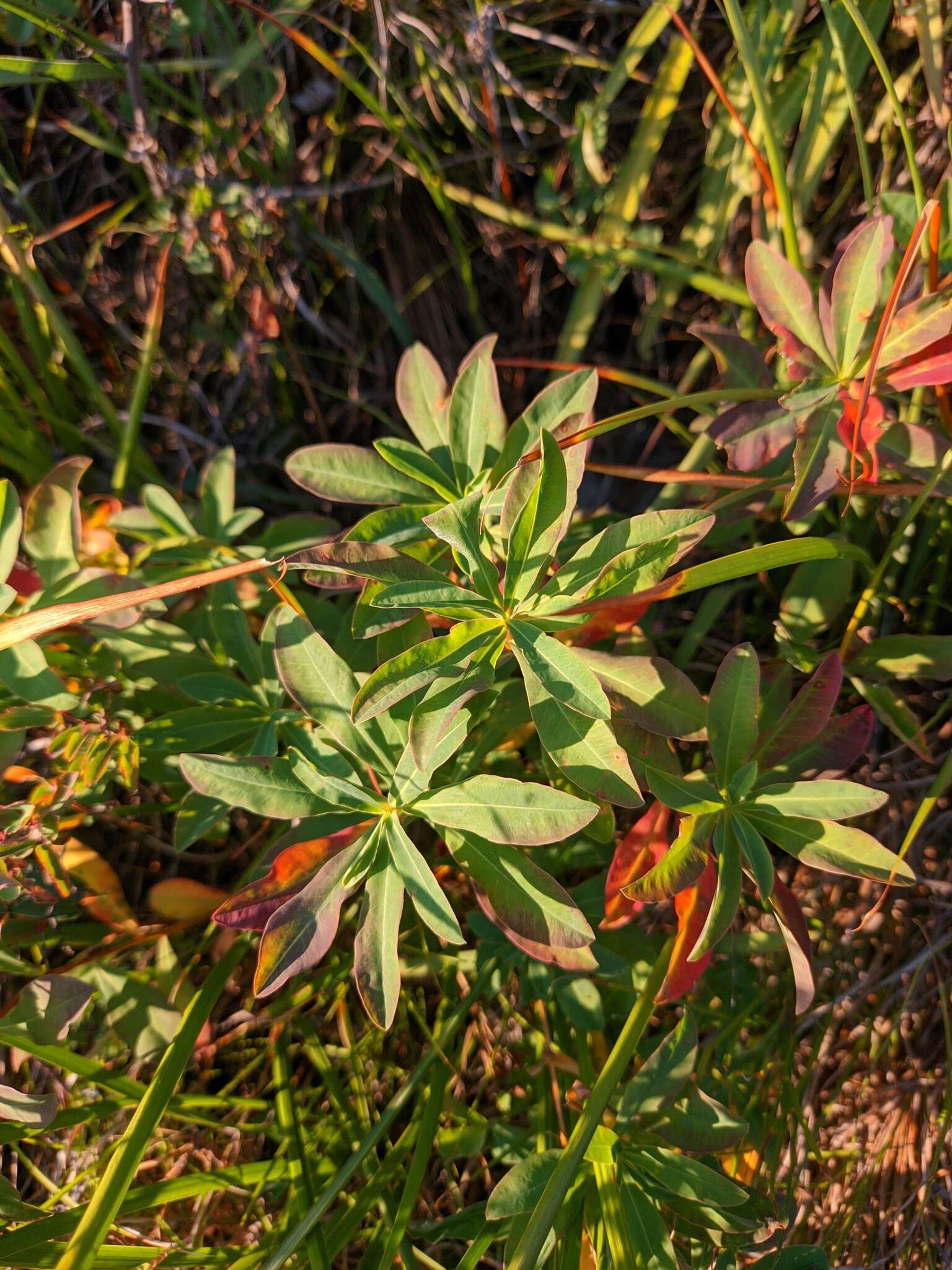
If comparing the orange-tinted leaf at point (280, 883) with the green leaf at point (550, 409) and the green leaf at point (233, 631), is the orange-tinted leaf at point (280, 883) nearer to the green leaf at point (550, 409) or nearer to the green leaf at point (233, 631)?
the green leaf at point (233, 631)

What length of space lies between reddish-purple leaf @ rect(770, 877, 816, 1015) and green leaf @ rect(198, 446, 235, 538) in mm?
1160

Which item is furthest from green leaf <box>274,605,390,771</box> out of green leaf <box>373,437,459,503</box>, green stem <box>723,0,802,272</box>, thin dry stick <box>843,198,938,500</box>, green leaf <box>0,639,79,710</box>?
green stem <box>723,0,802,272</box>

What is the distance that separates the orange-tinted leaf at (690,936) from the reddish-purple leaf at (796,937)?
0.09 meters

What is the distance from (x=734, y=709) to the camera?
121cm

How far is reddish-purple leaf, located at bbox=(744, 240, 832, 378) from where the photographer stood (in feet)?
4.31

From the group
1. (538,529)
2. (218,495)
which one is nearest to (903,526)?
(538,529)

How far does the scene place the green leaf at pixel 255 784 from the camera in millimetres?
1137

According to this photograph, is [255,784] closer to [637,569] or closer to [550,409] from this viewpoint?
[637,569]

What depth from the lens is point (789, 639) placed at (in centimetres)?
147

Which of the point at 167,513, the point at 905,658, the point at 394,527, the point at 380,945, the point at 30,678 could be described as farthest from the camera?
the point at 167,513

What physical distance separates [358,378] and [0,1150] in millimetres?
1874

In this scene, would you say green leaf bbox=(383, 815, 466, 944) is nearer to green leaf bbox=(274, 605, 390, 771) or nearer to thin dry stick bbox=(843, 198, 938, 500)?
green leaf bbox=(274, 605, 390, 771)

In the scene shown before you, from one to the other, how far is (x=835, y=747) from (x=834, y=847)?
177mm

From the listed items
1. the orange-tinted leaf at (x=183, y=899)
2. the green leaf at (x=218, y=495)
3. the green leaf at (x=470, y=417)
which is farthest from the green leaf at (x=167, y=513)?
the orange-tinted leaf at (x=183, y=899)
